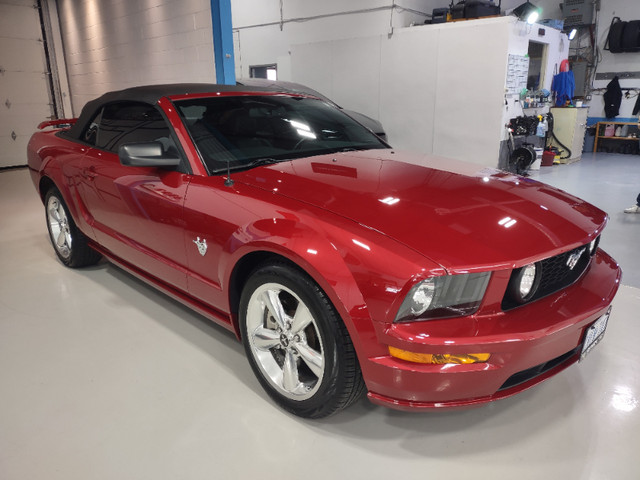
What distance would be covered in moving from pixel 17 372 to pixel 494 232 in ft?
6.97

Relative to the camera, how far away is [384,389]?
4.78 ft

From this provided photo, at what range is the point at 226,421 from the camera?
1776 millimetres

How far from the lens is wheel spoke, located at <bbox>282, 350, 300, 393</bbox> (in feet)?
5.74

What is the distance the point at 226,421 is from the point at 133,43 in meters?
6.92

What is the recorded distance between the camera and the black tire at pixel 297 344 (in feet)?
5.00

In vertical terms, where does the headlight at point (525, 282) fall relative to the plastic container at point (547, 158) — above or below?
above

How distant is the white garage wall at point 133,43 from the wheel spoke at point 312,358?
471 centimetres

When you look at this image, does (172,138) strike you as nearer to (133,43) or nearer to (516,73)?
(133,43)

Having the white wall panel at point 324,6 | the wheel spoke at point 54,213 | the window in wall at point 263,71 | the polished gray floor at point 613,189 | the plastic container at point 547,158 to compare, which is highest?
the white wall panel at point 324,6

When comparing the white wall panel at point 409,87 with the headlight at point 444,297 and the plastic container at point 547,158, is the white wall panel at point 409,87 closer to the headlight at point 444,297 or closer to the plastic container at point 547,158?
the plastic container at point 547,158

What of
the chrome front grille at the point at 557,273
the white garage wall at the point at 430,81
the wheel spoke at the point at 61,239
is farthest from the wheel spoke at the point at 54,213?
the white garage wall at the point at 430,81

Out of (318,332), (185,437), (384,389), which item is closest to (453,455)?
(384,389)

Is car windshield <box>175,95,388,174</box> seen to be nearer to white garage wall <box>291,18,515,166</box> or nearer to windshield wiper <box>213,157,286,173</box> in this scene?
windshield wiper <box>213,157,286,173</box>

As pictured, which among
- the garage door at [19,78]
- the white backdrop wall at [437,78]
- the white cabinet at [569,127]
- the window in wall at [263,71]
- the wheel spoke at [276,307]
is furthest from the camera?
the window in wall at [263,71]
